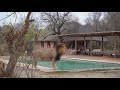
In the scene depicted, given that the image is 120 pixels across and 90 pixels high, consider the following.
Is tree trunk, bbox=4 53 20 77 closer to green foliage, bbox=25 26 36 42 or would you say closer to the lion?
green foliage, bbox=25 26 36 42

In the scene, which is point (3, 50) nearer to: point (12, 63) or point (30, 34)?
point (12, 63)

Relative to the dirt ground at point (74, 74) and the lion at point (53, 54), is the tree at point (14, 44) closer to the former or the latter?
the dirt ground at point (74, 74)

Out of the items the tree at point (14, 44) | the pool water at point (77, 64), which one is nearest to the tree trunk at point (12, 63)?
the tree at point (14, 44)

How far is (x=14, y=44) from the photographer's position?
18.2ft

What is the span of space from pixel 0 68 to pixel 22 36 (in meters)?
0.84

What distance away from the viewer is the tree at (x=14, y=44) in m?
5.45

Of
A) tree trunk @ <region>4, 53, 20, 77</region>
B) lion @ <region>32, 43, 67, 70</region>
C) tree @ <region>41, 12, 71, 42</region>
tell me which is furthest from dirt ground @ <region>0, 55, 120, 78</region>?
tree @ <region>41, 12, 71, 42</region>

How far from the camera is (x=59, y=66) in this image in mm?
7477

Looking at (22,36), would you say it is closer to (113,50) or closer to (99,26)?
(99,26)

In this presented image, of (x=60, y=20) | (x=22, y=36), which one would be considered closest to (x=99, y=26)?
(x=60, y=20)

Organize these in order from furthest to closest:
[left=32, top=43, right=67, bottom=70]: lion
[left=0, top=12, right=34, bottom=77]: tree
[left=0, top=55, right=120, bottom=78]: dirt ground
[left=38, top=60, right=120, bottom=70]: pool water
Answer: [left=38, top=60, right=120, bottom=70]: pool water
[left=32, top=43, right=67, bottom=70]: lion
[left=0, top=55, right=120, bottom=78]: dirt ground
[left=0, top=12, right=34, bottom=77]: tree

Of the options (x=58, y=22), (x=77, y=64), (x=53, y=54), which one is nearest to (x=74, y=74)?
(x=53, y=54)

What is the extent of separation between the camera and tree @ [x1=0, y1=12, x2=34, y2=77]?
5453 mm
